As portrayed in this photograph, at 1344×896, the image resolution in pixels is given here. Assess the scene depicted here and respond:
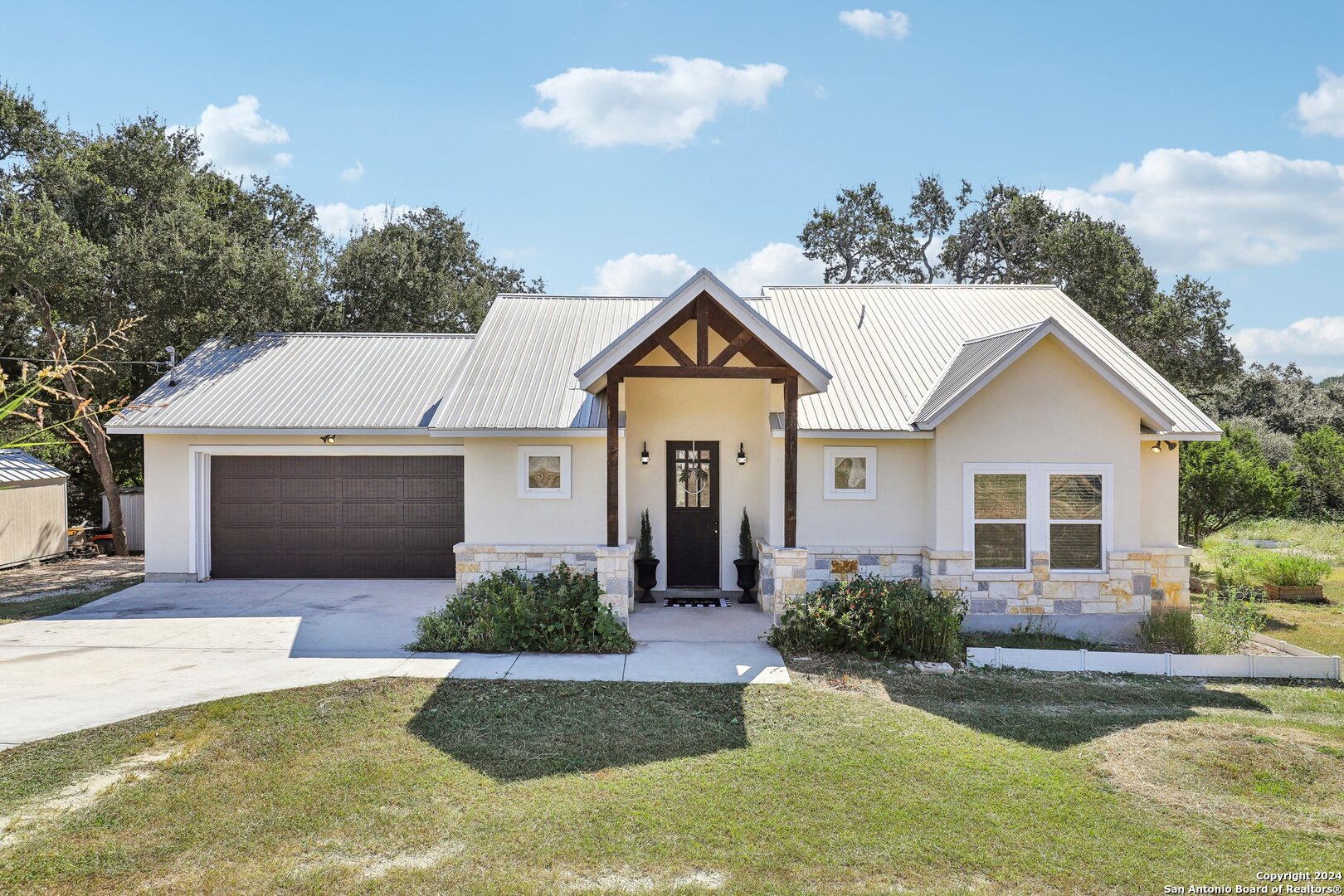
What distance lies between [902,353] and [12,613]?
47.1 feet

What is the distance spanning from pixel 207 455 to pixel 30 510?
549 centimetres

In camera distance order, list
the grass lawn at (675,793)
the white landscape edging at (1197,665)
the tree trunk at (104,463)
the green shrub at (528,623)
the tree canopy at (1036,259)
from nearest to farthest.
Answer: the grass lawn at (675,793), the white landscape edging at (1197,665), the green shrub at (528,623), the tree trunk at (104,463), the tree canopy at (1036,259)

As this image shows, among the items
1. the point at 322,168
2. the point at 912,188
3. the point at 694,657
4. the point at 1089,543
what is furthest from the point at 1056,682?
the point at 912,188

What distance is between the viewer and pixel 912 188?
31547mm

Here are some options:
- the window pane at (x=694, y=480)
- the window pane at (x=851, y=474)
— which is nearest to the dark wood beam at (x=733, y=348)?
the window pane at (x=851, y=474)

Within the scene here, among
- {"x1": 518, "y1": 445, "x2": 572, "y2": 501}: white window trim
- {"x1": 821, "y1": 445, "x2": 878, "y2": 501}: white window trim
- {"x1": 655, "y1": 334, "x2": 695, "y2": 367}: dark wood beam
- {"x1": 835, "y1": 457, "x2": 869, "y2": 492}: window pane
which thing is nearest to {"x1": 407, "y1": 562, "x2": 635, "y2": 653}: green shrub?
{"x1": 518, "y1": 445, "x2": 572, "y2": 501}: white window trim

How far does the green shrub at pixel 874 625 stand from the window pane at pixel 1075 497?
2204 millimetres

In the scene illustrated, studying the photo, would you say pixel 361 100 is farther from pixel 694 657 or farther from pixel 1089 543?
pixel 1089 543

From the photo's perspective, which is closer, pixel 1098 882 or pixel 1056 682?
pixel 1098 882

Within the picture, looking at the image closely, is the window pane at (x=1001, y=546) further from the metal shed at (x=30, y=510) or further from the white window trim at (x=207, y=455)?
the metal shed at (x=30, y=510)

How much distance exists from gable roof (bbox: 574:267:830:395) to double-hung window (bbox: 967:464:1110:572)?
2.82m

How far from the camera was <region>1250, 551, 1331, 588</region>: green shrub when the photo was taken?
1362cm

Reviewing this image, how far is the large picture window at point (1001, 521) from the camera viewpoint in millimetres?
10930

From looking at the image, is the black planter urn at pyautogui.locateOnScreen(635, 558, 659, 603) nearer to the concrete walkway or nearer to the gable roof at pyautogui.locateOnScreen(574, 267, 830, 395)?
the concrete walkway
